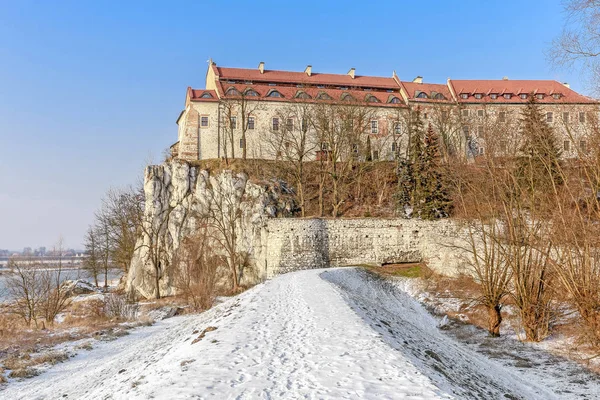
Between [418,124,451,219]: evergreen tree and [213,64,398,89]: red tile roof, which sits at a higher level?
[213,64,398,89]: red tile roof

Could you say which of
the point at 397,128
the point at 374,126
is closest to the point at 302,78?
the point at 374,126

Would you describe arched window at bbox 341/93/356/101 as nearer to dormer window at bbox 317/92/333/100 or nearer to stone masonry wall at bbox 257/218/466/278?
dormer window at bbox 317/92/333/100

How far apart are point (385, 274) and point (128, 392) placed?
24707mm

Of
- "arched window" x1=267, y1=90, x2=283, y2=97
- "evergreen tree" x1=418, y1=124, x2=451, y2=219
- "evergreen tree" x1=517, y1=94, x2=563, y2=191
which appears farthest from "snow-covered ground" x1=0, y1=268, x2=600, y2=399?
"arched window" x1=267, y1=90, x2=283, y2=97

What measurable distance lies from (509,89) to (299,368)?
181ft

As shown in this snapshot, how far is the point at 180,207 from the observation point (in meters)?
39.6

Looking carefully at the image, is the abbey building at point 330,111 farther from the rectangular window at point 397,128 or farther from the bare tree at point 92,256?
the bare tree at point 92,256

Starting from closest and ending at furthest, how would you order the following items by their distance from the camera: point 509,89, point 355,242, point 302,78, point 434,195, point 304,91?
point 355,242, point 434,195, point 304,91, point 302,78, point 509,89

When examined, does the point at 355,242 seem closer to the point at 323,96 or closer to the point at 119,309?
the point at 119,309

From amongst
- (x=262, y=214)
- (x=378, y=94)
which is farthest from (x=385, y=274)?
(x=378, y=94)

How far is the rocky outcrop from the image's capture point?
36969 mm

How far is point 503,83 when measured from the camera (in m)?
54.1

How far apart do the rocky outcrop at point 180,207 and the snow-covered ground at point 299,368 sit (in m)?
22.5

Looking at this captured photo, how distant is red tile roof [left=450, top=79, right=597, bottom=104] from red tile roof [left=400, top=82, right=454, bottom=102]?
4.03ft
